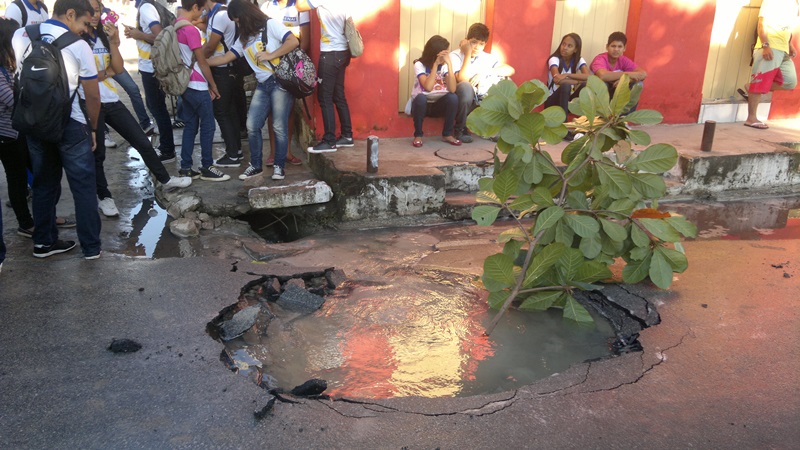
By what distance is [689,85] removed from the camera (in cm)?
870

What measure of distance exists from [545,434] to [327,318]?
1740 mm

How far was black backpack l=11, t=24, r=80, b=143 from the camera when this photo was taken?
434cm

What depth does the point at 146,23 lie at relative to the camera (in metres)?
7.63

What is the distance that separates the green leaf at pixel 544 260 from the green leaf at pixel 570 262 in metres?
0.06

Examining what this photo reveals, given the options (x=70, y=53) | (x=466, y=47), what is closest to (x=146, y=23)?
(x=70, y=53)

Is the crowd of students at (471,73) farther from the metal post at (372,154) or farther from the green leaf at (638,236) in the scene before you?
the green leaf at (638,236)

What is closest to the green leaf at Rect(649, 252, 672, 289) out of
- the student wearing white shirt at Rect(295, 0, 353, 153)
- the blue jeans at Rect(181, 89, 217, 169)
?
the student wearing white shirt at Rect(295, 0, 353, 153)

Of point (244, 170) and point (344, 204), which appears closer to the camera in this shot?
point (344, 204)

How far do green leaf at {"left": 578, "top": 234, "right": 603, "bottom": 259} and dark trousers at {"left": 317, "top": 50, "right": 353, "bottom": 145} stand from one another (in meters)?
3.49

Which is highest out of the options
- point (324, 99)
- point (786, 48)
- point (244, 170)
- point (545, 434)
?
point (786, 48)

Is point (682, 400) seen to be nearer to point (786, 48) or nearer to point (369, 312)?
point (369, 312)

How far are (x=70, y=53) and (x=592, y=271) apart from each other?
12.9 ft

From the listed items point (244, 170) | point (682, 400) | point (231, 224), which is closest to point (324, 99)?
point (244, 170)

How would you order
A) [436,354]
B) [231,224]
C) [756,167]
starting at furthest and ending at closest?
[756,167], [231,224], [436,354]
